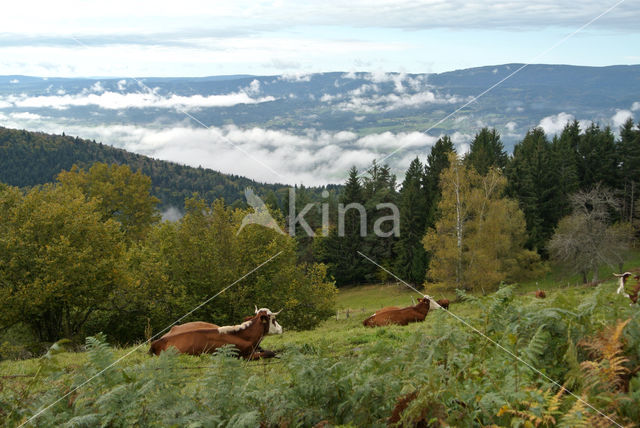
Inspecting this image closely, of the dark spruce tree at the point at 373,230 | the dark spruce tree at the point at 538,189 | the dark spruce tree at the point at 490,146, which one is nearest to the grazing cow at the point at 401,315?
the dark spruce tree at the point at 538,189

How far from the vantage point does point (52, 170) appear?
156 metres

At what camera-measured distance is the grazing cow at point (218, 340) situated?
1054 centimetres

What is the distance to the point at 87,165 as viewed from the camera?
158m

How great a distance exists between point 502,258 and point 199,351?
35.5 metres

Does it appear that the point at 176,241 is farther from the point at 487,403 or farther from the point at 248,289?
the point at 487,403

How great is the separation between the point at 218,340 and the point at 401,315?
7.03 meters

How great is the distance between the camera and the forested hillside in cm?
14912

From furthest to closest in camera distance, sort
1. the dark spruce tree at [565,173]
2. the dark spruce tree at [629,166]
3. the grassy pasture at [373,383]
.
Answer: the dark spruce tree at [565,173], the dark spruce tree at [629,166], the grassy pasture at [373,383]

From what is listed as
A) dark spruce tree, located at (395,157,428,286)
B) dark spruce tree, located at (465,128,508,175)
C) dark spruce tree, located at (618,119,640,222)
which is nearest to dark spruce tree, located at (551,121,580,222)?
dark spruce tree, located at (618,119,640,222)

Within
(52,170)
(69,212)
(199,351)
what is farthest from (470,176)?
(52,170)

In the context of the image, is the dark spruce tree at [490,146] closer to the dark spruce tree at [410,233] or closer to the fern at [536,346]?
the dark spruce tree at [410,233]

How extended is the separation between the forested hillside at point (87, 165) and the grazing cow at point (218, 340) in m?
117

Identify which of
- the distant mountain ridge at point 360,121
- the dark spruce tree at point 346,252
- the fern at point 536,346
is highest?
the distant mountain ridge at point 360,121

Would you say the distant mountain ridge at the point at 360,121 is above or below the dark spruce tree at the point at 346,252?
above
